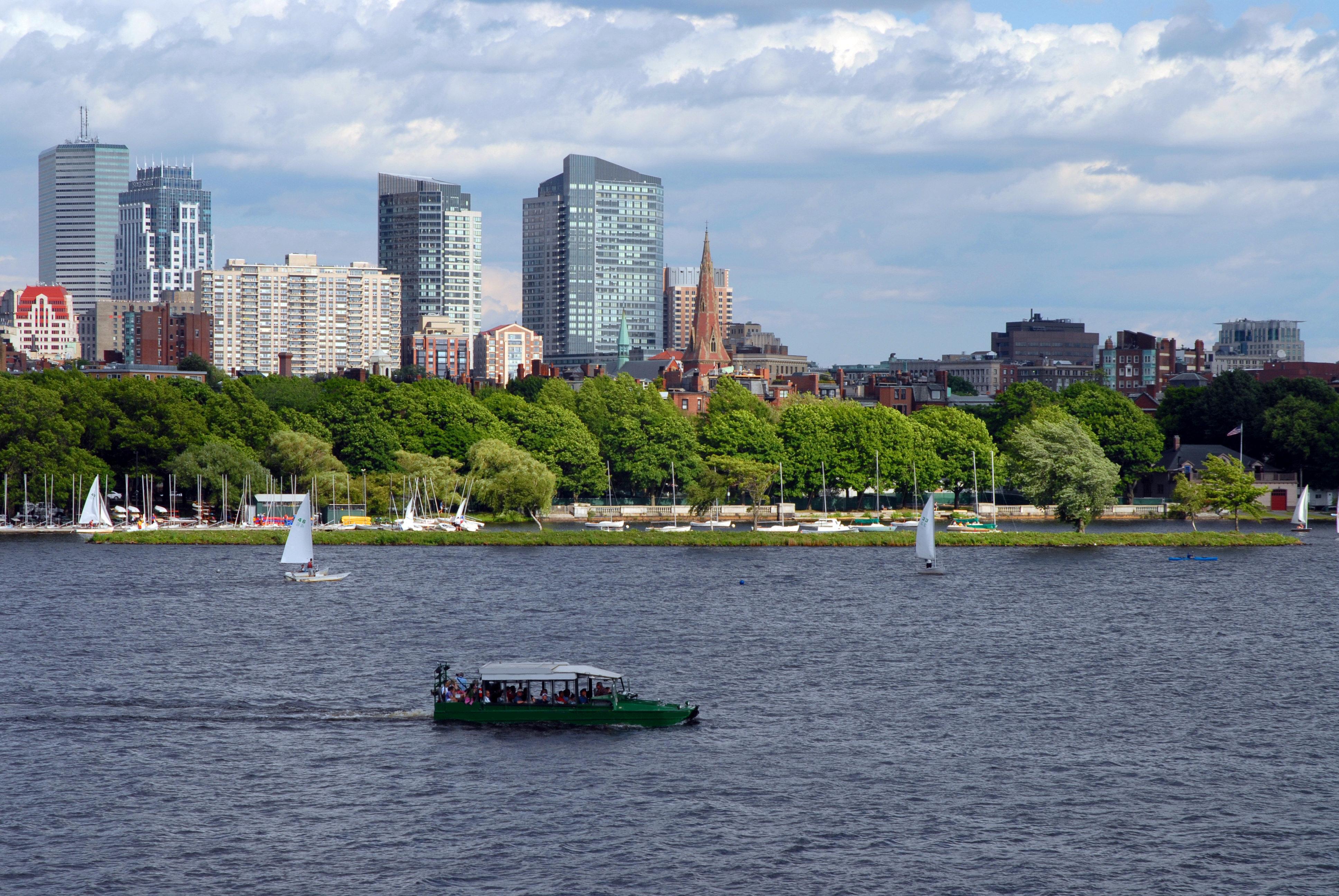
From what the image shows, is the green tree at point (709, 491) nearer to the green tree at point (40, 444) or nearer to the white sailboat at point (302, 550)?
the white sailboat at point (302, 550)

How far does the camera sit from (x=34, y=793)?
1906 inches

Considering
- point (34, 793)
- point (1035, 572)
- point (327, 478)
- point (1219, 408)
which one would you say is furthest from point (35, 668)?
point (1219, 408)

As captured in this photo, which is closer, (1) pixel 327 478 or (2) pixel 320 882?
(2) pixel 320 882

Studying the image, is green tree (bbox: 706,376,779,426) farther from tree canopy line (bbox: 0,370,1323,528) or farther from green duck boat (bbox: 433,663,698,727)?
green duck boat (bbox: 433,663,698,727)

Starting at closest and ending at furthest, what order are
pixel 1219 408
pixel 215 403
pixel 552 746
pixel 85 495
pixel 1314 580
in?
pixel 552 746 < pixel 1314 580 < pixel 85 495 < pixel 215 403 < pixel 1219 408

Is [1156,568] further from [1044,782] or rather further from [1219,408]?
[1219,408]

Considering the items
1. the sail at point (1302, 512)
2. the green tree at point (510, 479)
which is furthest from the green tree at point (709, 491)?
the sail at point (1302, 512)

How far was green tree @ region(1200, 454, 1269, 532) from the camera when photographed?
144 meters

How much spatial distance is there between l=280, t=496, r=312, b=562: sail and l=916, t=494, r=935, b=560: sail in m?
46.5

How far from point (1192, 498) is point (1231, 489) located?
4.33 metres

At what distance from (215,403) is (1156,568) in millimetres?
104969

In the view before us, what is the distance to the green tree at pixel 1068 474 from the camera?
13262cm

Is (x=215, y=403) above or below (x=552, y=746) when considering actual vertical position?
above

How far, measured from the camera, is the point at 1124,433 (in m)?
183
